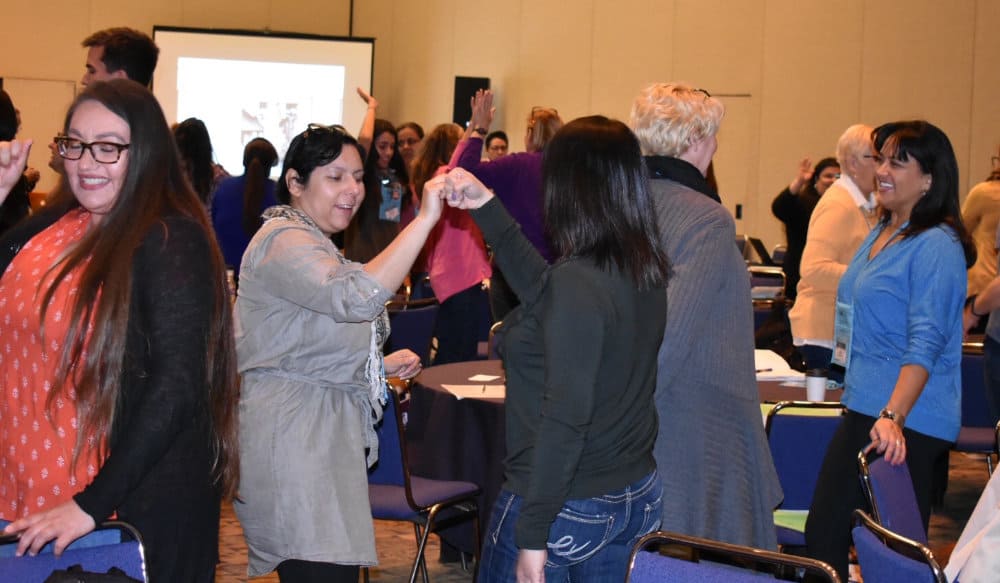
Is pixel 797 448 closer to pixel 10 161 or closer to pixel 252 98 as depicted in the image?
pixel 10 161

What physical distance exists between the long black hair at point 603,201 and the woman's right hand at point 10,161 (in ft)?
3.64

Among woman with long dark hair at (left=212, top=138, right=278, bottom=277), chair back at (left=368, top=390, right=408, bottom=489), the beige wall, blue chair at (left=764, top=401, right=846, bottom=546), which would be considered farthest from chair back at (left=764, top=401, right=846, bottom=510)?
the beige wall

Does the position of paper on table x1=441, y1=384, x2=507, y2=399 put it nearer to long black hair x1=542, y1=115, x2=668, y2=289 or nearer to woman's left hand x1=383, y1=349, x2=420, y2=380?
woman's left hand x1=383, y1=349, x2=420, y2=380

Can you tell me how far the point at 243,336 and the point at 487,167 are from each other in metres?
2.80

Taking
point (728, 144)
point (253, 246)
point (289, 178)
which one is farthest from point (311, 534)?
point (728, 144)

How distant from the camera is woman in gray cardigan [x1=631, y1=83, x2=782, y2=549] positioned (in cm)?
271

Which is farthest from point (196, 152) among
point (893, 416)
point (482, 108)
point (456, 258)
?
point (893, 416)

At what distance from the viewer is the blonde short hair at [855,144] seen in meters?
5.43

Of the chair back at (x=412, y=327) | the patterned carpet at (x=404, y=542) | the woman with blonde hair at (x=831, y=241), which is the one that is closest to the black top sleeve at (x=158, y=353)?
the patterned carpet at (x=404, y=542)

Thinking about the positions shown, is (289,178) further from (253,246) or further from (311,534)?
(311,534)

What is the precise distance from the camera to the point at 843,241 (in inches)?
211

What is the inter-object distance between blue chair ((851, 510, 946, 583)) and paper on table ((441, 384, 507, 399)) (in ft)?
6.51

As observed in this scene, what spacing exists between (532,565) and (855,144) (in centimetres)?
382

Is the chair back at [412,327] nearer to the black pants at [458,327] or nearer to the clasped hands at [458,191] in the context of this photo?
the black pants at [458,327]
